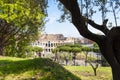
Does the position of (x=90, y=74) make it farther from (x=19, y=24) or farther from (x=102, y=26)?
(x=19, y=24)

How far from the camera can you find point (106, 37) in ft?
29.7

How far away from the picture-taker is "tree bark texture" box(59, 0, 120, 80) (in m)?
8.57

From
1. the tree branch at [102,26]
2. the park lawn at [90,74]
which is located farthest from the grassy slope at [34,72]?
the park lawn at [90,74]

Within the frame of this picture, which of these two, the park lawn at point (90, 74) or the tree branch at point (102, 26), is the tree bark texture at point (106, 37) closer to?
the tree branch at point (102, 26)

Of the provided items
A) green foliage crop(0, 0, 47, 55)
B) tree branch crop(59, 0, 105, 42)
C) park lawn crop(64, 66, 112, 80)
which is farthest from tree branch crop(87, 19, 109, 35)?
green foliage crop(0, 0, 47, 55)

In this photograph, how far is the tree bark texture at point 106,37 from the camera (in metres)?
8.57

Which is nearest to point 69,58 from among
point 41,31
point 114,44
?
point 41,31

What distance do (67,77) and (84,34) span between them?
216 centimetres

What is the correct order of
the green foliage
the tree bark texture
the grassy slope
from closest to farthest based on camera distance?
the tree bark texture
the grassy slope
the green foliage

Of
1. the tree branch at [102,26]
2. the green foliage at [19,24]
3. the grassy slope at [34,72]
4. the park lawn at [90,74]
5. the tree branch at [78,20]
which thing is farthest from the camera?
the green foliage at [19,24]

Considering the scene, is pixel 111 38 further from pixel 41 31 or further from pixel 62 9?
pixel 41 31

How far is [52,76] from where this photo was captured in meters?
10.3

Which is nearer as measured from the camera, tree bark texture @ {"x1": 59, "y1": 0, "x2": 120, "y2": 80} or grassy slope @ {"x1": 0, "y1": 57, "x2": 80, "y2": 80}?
tree bark texture @ {"x1": 59, "y1": 0, "x2": 120, "y2": 80}

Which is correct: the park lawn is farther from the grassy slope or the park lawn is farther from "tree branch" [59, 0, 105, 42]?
"tree branch" [59, 0, 105, 42]
